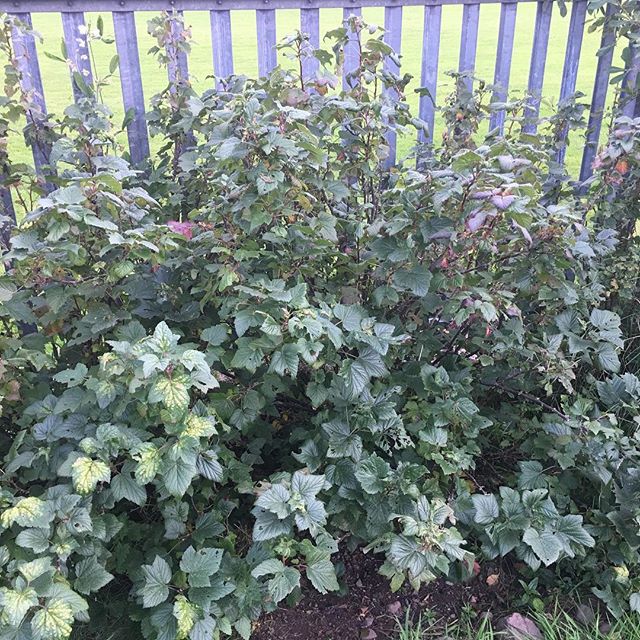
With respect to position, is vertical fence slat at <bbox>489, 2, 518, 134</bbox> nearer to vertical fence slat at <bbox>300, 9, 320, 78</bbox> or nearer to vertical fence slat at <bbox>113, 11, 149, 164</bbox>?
vertical fence slat at <bbox>300, 9, 320, 78</bbox>

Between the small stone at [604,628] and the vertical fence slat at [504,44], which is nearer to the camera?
the small stone at [604,628]

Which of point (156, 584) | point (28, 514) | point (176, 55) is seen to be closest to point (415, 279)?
point (156, 584)

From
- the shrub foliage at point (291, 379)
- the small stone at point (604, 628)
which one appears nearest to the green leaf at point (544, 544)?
the shrub foliage at point (291, 379)

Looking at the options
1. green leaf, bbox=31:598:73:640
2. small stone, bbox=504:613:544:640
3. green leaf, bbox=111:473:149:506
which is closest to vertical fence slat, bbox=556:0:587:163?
small stone, bbox=504:613:544:640

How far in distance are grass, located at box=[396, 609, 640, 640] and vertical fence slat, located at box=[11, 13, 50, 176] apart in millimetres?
2277

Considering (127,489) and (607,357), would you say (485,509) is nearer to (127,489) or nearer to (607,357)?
(607,357)

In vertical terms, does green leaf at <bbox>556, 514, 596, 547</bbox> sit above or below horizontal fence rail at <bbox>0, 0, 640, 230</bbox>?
below

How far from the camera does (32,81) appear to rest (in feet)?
9.90

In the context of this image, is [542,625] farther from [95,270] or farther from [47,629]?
[95,270]

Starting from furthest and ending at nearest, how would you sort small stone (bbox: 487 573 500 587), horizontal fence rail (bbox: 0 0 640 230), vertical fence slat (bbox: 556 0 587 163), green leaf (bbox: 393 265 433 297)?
vertical fence slat (bbox: 556 0 587 163) → horizontal fence rail (bbox: 0 0 640 230) → small stone (bbox: 487 573 500 587) → green leaf (bbox: 393 265 433 297)

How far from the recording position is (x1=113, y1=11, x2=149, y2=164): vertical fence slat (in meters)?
3.04

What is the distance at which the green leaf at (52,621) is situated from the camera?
1.49 meters

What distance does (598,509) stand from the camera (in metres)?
2.45

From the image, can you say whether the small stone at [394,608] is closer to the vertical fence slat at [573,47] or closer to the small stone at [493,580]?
the small stone at [493,580]
